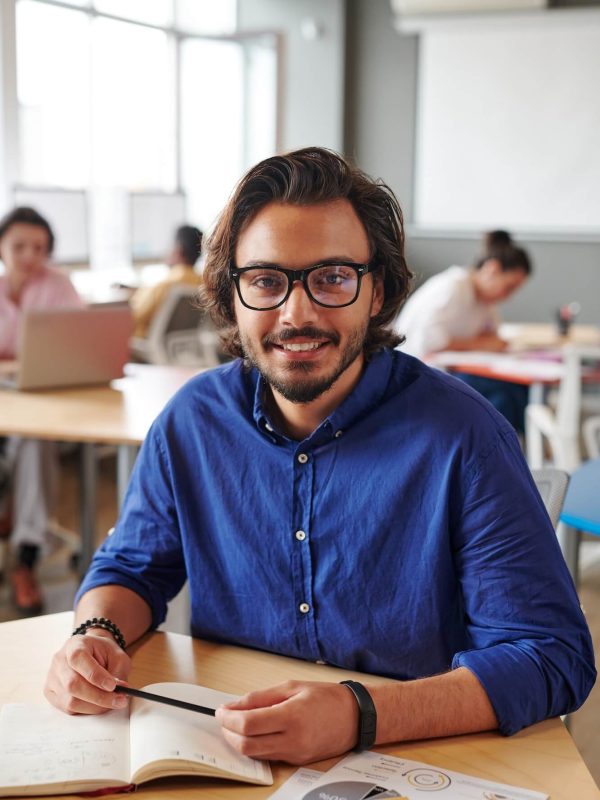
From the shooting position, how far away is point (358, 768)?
3.29ft

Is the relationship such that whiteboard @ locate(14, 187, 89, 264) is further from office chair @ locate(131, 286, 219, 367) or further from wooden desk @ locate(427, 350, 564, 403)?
wooden desk @ locate(427, 350, 564, 403)

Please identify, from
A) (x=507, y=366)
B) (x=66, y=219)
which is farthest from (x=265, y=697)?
(x=66, y=219)

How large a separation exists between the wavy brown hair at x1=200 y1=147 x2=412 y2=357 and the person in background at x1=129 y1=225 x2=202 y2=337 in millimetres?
3327

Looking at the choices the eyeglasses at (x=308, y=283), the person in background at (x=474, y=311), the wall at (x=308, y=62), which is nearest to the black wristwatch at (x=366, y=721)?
the eyeglasses at (x=308, y=283)

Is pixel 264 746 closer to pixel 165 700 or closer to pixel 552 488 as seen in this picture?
pixel 165 700

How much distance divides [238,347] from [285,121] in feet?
22.7

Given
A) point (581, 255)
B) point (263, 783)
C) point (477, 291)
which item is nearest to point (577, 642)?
point (263, 783)

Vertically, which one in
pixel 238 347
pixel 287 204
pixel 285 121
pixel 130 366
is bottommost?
pixel 130 366

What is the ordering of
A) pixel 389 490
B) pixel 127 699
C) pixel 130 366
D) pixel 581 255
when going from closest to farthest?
pixel 127 699 < pixel 389 490 < pixel 130 366 < pixel 581 255

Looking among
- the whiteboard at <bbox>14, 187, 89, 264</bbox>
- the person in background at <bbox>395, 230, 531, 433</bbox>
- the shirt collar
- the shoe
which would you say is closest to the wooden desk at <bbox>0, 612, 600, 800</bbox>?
the shirt collar

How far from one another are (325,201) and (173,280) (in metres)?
3.80

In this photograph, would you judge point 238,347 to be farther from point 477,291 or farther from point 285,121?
point 285,121

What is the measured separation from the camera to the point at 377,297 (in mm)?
1456

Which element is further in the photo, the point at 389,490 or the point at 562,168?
the point at 562,168
